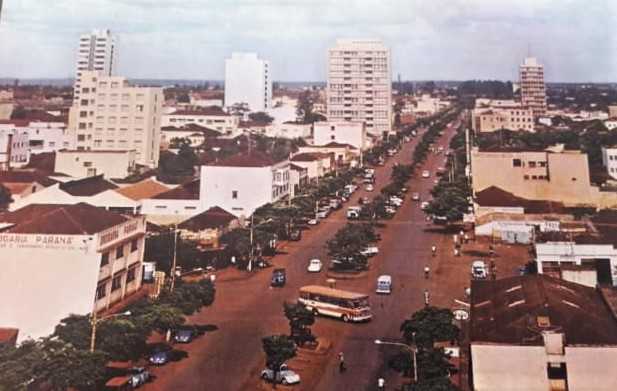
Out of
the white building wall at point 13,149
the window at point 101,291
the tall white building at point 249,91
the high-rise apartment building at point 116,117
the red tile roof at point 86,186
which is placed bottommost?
the window at point 101,291

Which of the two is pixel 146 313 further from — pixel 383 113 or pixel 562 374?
pixel 383 113

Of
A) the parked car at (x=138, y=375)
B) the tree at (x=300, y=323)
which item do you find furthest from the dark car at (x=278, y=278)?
the parked car at (x=138, y=375)

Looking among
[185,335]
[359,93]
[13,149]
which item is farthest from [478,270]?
[359,93]

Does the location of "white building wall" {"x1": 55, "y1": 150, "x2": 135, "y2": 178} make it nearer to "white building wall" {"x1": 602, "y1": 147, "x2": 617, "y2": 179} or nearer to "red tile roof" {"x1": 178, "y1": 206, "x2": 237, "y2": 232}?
"red tile roof" {"x1": 178, "y1": 206, "x2": 237, "y2": 232}

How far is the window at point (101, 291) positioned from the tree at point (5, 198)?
5.81 feet

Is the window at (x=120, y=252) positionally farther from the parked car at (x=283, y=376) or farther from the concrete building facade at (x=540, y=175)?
the concrete building facade at (x=540, y=175)

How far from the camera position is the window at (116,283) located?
462cm

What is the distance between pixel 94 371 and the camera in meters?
3.60

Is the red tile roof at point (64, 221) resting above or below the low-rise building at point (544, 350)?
above

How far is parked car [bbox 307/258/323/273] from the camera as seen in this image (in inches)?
214

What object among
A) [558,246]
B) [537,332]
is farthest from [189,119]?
[537,332]

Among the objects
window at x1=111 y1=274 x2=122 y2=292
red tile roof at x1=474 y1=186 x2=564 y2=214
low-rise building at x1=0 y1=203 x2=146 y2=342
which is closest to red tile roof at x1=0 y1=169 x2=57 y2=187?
low-rise building at x1=0 y1=203 x2=146 y2=342

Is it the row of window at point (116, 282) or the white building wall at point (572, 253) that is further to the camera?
→ the white building wall at point (572, 253)

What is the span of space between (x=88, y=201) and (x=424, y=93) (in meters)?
11.8
